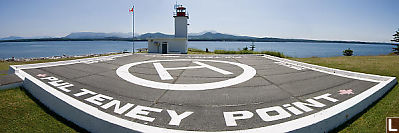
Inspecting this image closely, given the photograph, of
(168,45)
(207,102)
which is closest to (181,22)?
(168,45)

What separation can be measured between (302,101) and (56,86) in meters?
7.34

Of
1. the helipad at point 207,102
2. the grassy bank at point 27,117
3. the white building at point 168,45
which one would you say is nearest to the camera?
the helipad at point 207,102

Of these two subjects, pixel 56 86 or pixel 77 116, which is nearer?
pixel 77 116

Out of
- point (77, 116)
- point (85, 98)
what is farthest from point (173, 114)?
point (85, 98)

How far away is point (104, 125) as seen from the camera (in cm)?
308

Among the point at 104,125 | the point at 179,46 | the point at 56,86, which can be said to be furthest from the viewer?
the point at 179,46

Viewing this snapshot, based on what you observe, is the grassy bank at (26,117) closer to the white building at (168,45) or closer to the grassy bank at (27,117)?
the grassy bank at (27,117)

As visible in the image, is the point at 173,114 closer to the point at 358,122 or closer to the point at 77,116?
the point at 77,116

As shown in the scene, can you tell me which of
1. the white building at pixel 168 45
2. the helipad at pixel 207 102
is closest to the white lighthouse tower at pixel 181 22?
the white building at pixel 168 45

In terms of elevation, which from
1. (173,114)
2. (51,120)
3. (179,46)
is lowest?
(51,120)

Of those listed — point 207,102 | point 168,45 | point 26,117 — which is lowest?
point 26,117

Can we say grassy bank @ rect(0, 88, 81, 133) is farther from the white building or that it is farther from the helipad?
the white building

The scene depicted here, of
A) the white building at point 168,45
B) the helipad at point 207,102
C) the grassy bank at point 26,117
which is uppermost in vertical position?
the white building at point 168,45

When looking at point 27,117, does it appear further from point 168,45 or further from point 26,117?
point 168,45
